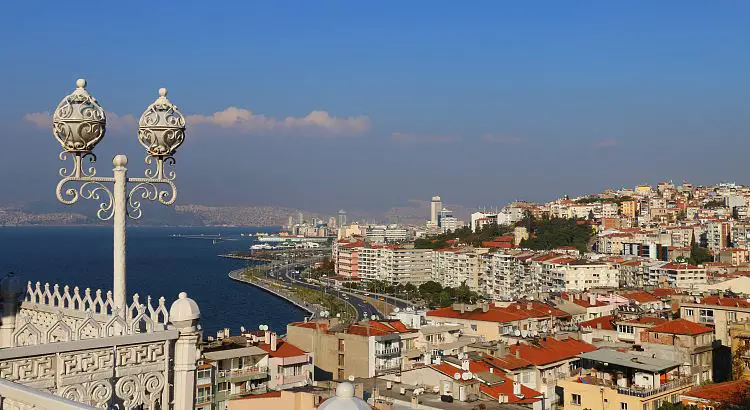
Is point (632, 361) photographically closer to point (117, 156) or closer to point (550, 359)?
point (550, 359)

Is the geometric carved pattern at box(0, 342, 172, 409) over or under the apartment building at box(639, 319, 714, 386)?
over

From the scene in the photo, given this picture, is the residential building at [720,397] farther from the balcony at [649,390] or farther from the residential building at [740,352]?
the residential building at [740,352]

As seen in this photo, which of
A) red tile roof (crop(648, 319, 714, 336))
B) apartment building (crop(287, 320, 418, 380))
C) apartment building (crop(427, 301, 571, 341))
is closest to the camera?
red tile roof (crop(648, 319, 714, 336))

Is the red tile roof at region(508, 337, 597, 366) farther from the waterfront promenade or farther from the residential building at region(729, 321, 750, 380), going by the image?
the waterfront promenade

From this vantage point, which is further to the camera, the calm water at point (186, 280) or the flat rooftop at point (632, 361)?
the calm water at point (186, 280)

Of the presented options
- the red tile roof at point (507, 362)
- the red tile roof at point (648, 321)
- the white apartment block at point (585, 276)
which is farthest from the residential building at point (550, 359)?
the white apartment block at point (585, 276)

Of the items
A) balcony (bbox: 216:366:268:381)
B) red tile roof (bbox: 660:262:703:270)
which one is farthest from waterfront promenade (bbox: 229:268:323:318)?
balcony (bbox: 216:366:268:381)

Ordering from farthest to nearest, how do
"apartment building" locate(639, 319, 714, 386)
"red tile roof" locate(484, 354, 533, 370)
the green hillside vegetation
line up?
1. the green hillside vegetation
2. "red tile roof" locate(484, 354, 533, 370)
3. "apartment building" locate(639, 319, 714, 386)
